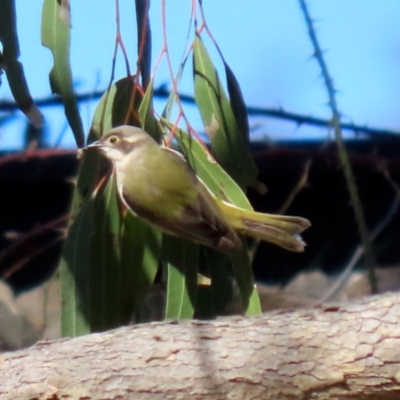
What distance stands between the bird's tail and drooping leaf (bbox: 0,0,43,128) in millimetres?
550

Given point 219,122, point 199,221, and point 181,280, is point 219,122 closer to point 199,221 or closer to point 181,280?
point 199,221

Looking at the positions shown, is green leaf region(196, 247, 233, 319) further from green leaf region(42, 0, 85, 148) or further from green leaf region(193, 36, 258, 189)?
green leaf region(42, 0, 85, 148)

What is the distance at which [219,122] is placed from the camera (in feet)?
7.86

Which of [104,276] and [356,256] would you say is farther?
[356,256]

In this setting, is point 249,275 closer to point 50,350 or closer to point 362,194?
point 50,350

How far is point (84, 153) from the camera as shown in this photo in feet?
7.65

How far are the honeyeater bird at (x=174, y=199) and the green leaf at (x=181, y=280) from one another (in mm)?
100

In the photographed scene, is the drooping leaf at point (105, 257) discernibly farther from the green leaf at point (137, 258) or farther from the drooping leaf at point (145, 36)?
the drooping leaf at point (145, 36)

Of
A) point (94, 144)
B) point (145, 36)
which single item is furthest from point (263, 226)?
point (145, 36)

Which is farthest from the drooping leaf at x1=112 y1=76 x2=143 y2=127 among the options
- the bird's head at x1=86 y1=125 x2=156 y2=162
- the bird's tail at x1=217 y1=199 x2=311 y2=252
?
the bird's tail at x1=217 y1=199 x2=311 y2=252

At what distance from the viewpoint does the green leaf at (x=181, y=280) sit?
2273 millimetres

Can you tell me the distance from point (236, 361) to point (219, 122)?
902 mm

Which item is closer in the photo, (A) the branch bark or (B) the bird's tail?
(A) the branch bark

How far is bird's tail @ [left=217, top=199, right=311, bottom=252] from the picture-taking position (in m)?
2.34
